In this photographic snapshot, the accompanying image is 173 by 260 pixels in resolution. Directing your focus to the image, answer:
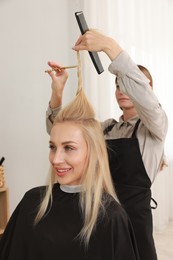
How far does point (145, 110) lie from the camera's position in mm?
984

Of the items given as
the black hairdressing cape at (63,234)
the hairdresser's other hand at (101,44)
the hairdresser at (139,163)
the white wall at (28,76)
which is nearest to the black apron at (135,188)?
the hairdresser at (139,163)

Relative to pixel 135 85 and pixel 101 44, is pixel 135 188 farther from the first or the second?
pixel 101 44

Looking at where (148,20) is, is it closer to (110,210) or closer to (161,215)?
(161,215)

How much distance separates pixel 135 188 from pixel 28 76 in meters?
1.47

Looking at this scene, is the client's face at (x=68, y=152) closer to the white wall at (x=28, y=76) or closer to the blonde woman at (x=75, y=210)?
the blonde woman at (x=75, y=210)

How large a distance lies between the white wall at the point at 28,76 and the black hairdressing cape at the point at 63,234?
1.22 metres

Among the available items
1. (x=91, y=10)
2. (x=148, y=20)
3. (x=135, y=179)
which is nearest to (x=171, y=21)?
(x=148, y=20)

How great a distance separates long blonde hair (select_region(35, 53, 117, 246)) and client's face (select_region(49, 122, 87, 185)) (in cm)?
2

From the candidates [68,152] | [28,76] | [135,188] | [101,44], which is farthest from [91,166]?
[28,76]

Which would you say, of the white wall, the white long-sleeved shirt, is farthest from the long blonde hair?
the white wall

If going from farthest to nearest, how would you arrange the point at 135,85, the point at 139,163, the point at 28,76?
the point at 28,76
the point at 139,163
the point at 135,85

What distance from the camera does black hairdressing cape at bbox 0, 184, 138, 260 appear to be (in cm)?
97

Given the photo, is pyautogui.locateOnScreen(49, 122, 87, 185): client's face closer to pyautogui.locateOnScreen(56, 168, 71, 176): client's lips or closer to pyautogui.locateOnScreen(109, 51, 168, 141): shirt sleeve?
→ pyautogui.locateOnScreen(56, 168, 71, 176): client's lips

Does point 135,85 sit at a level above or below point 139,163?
above
